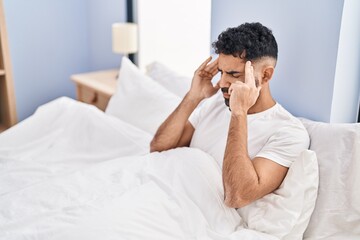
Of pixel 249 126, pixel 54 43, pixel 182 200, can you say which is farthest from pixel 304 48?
pixel 54 43

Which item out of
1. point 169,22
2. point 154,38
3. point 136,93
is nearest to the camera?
point 136,93

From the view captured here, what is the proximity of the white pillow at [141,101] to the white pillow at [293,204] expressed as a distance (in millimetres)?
753

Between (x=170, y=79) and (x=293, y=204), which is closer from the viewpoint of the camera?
(x=293, y=204)

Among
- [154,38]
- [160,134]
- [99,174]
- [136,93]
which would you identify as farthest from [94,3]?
[99,174]

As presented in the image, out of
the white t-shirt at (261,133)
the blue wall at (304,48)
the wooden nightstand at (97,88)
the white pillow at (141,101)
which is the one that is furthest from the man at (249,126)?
the wooden nightstand at (97,88)

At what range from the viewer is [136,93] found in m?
1.94

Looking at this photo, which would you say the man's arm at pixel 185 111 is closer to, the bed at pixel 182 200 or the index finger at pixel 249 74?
the bed at pixel 182 200

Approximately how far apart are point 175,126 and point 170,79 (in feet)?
1.52

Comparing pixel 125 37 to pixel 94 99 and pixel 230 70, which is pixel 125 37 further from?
pixel 230 70

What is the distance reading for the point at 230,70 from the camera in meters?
1.30

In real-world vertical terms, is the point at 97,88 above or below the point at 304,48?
below

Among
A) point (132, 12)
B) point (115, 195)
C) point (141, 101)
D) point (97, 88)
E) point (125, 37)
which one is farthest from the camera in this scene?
point (132, 12)

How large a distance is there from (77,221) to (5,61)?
1.71m

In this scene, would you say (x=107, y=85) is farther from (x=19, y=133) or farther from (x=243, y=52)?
(x=243, y=52)
